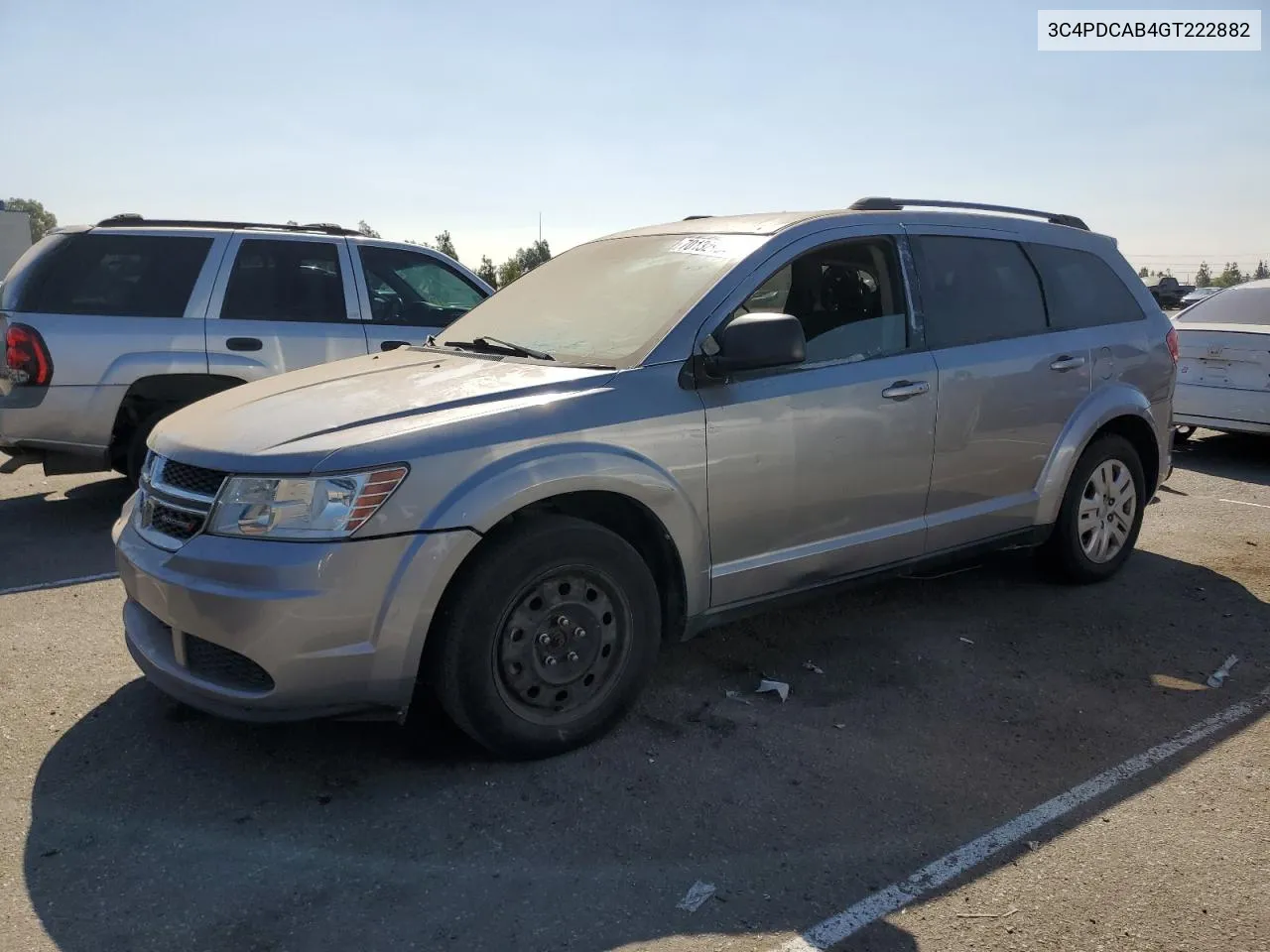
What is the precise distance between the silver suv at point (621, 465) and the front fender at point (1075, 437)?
2 centimetres

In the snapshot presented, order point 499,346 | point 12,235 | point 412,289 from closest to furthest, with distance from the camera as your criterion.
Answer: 1. point 499,346
2. point 412,289
3. point 12,235

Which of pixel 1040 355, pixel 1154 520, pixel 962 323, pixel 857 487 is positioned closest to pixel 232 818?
pixel 857 487

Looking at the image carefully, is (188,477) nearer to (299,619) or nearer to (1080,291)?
(299,619)

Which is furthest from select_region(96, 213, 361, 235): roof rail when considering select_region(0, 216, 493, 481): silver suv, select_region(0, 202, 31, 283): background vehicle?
select_region(0, 202, 31, 283): background vehicle

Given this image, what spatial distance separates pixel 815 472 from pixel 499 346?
1.39 meters

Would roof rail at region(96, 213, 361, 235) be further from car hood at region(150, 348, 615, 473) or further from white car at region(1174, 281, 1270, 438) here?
white car at region(1174, 281, 1270, 438)

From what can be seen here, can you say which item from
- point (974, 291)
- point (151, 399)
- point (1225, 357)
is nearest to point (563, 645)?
point (974, 291)

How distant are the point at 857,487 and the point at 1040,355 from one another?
141cm

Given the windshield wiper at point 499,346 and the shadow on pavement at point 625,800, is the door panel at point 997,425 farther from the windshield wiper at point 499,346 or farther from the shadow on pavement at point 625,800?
the windshield wiper at point 499,346

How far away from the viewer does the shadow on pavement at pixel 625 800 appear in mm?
2793

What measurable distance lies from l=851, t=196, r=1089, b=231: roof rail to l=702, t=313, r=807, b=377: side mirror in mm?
Answer: 1238

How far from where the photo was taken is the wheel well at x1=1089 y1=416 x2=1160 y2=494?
5.56 m

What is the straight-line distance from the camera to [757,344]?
3.82 metres

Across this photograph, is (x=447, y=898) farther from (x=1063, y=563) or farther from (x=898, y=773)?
(x=1063, y=563)
